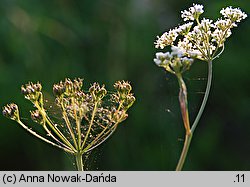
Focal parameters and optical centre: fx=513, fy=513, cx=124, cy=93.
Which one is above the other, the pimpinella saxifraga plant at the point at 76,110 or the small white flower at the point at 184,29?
the small white flower at the point at 184,29

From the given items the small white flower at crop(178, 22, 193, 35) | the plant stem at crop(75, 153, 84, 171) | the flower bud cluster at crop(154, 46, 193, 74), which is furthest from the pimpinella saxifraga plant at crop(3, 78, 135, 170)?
the small white flower at crop(178, 22, 193, 35)

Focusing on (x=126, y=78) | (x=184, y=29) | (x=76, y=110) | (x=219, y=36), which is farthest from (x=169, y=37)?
(x=126, y=78)

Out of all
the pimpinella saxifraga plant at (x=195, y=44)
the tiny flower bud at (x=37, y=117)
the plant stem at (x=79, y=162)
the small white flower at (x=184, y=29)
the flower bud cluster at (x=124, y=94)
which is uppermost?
the small white flower at (x=184, y=29)

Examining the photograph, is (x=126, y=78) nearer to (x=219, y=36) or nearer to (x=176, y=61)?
(x=219, y=36)

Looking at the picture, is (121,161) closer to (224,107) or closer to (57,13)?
(224,107)

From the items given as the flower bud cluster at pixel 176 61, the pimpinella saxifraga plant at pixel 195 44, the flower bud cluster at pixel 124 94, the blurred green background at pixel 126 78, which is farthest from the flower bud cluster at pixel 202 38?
the blurred green background at pixel 126 78

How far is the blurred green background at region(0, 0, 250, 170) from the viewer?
5.61 meters

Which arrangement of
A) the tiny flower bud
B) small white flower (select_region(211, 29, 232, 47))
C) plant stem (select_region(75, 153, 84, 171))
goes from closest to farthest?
plant stem (select_region(75, 153, 84, 171))
the tiny flower bud
small white flower (select_region(211, 29, 232, 47))

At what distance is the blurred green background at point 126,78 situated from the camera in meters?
5.61

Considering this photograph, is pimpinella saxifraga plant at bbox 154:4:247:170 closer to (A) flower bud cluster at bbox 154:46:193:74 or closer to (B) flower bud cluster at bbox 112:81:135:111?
(A) flower bud cluster at bbox 154:46:193:74

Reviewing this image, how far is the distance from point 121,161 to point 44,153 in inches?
35.1

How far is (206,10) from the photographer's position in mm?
5723

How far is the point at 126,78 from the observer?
6031 millimetres

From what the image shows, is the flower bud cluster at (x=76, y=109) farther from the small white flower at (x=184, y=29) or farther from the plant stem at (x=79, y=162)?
the small white flower at (x=184, y=29)
